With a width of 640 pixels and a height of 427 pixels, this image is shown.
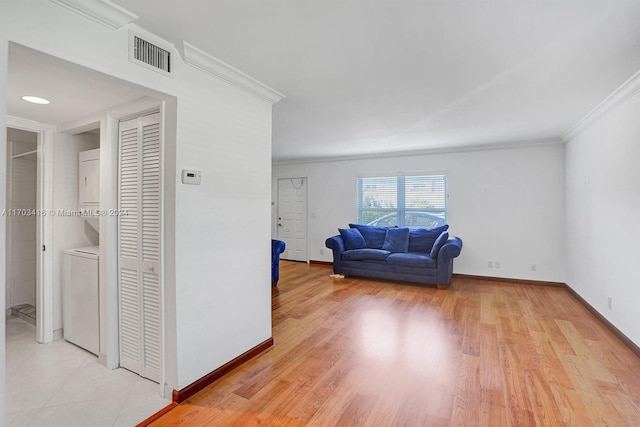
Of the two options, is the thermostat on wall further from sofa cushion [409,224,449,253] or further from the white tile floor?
sofa cushion [409,224,449,253]

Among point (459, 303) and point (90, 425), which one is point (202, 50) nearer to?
point (90, 425)

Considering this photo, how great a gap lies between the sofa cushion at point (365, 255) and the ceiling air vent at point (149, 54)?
4179 millimetres

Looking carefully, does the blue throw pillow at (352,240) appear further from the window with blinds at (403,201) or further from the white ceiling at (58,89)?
the white ceiling at (58,89)

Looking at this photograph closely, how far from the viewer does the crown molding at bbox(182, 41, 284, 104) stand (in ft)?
6.71

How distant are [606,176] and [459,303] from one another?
2.16 meters

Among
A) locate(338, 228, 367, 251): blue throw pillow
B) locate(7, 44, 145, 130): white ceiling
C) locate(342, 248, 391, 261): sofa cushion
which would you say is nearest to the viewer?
locate(7, 44, 145, 130): white ceiling

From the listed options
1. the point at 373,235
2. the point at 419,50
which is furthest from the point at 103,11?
the point at 373,235

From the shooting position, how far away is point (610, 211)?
10.5 feet

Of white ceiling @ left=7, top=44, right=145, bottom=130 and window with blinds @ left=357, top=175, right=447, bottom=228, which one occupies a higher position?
white ceiling @ left=7, top=44, right=145, bottom=130

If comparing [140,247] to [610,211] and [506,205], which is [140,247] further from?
[506,205]

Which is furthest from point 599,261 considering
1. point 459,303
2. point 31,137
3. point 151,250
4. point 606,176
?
point 31,137

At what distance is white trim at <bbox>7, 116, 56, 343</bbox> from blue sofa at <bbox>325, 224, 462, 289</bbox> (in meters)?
3.85

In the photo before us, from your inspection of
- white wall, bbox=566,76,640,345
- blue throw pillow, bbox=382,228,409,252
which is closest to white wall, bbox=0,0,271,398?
white wall, bbox=566,76,640,345

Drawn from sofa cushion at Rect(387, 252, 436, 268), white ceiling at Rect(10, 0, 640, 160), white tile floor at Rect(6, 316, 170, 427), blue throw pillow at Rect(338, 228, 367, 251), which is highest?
white ceiling at Rect(10, 0, 640, 160)
